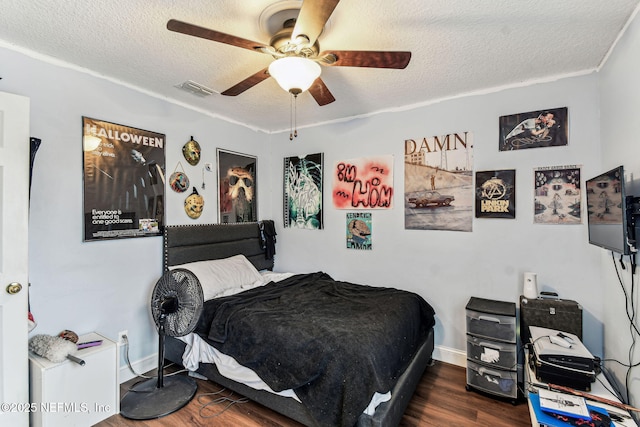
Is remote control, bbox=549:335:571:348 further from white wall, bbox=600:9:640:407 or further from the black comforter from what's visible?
the black comforter

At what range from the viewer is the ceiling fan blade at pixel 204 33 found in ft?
4.57

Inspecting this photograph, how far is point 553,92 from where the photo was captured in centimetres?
245

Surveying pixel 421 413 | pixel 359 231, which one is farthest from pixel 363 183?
pixel 421 413

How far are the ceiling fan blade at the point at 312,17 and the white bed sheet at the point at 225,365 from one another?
194cm

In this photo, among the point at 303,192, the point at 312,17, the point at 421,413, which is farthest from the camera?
the point at 303,192

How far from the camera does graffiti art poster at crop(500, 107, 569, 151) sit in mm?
2424

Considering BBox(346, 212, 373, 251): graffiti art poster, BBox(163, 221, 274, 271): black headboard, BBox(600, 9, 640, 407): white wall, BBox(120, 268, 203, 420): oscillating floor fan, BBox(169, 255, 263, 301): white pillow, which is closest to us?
BBox(600, 9, 640, 407): white wall

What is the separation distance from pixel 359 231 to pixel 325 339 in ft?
5.54

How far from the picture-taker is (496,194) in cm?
266

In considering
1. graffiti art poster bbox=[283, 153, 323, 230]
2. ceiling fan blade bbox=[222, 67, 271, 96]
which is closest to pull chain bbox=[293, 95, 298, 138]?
graffiti art poster bbox=[283, 153, 323, 230]

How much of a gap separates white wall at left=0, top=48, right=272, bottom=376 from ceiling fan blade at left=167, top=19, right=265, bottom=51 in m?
1.45

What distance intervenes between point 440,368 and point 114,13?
3.56 m

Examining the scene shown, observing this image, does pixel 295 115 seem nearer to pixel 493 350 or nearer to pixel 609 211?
pixel 609 211

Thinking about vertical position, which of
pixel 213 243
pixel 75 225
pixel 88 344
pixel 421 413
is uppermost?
pixel 75 225
